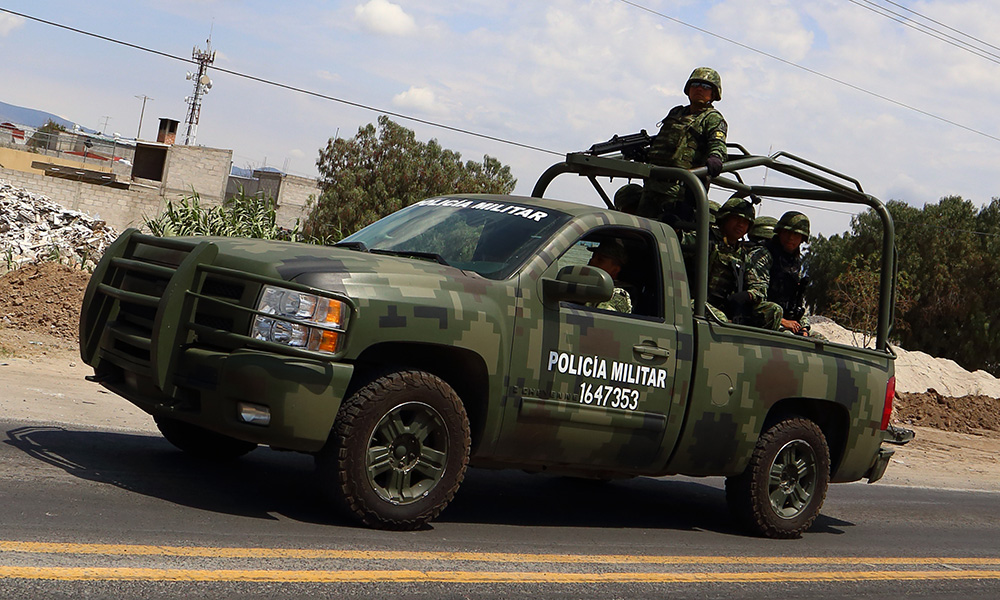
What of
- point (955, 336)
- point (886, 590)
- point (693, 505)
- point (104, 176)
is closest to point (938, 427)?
point (693, 505)

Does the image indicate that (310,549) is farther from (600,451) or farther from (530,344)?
(600,451)

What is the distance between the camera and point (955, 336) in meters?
58.9

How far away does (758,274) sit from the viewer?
8047mm

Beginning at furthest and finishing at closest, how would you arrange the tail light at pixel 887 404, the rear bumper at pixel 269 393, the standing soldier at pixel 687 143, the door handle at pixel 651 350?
1. the tail light at pixel 887 404
2. the standing soldier at pixel 687 143
3. the door handle at pixel 651 350
4. the rear bumper at pixel 269 393

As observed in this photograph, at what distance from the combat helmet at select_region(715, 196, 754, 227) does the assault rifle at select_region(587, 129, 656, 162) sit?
98cm

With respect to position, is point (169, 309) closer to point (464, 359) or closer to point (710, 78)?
point (464, 359)

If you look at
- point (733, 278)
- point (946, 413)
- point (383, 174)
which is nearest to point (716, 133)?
point (733, 278)

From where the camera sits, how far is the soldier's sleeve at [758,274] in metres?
7.76

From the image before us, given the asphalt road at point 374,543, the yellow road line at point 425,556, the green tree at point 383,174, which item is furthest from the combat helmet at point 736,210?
the green tree at point 383,174

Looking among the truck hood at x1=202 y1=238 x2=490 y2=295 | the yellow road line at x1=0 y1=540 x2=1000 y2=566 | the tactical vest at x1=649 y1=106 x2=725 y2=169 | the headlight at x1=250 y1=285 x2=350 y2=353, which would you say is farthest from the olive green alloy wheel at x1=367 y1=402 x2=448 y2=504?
the tactical vest at x1=649 y1=106 x2=725 y2=169

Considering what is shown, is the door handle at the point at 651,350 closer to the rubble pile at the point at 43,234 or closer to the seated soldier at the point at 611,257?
the seated soldier at the point at 611,257

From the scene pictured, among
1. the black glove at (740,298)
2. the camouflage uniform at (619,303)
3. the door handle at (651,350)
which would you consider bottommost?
the door handle at (651,350)

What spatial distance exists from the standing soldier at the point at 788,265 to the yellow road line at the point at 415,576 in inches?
93.7

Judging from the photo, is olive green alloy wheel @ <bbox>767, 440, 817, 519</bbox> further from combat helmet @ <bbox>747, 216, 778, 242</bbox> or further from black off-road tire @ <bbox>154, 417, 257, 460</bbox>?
black off-road tire @ <bbox>154, 417, 257, 460</bbox>
